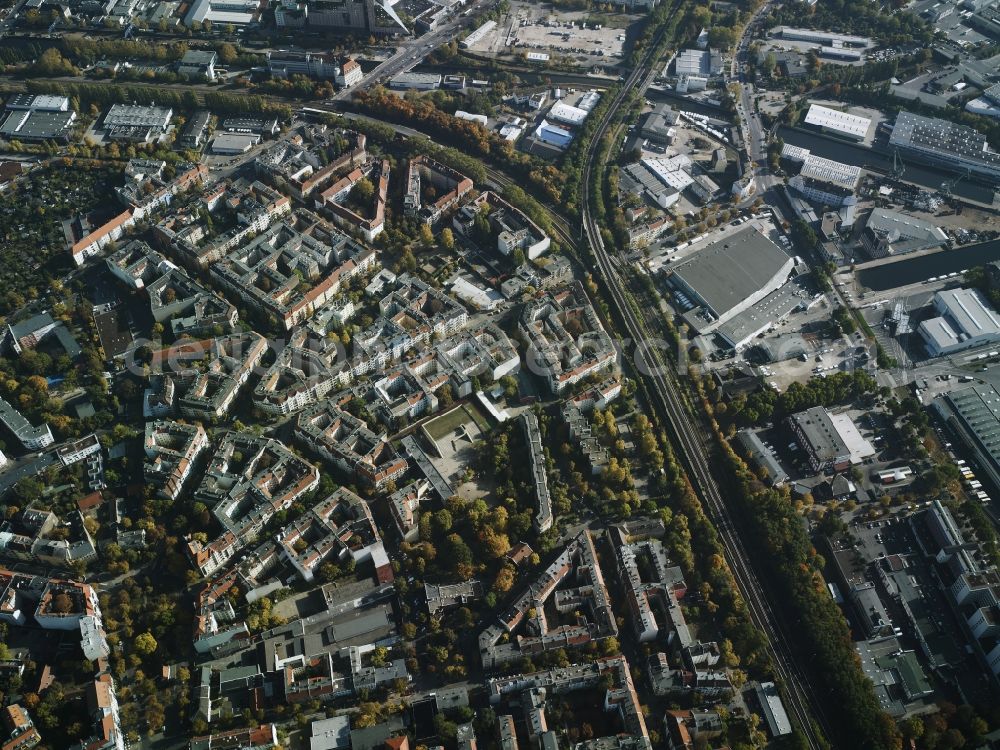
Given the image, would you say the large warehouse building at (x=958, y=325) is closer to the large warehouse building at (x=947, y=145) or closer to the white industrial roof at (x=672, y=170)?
the large warehouse building at (x=947, y=145)

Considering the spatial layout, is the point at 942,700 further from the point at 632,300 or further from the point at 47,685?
the point at 47,685

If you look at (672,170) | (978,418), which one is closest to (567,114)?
(672,170)

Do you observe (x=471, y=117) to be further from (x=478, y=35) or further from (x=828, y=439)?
(x=828, y=439)

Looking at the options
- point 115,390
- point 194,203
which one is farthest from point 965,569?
point 194,203

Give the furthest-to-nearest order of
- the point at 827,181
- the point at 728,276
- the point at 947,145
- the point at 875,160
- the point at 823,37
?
the point at 823,37
the point at 875,160
the point at 947,145
the point at 827,181
the point at 728,276

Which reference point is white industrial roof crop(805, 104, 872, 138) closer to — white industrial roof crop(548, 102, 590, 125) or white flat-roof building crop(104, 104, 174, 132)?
white industrial roof crop(548, 102, 590, 125)

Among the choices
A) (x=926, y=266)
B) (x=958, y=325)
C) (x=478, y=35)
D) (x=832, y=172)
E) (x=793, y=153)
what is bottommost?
(x=958, y=325)

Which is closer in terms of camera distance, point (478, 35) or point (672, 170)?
point (672, 170)

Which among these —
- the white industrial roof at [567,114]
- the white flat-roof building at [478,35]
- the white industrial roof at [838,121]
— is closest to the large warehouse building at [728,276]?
the white industrial roof at [838,121]
